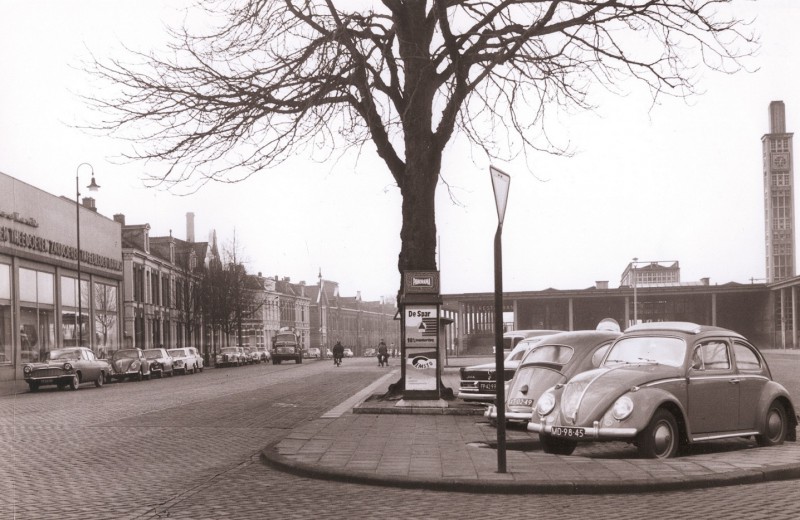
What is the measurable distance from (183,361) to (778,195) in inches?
3952

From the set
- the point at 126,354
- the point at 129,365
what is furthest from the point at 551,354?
the point at 126,354

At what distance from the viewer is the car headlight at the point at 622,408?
10.0 meters

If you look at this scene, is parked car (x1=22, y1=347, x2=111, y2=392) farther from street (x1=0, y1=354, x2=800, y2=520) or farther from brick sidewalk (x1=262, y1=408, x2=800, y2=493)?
brick sidewalk (x1=262, y1=408, x2=800, y2=493)

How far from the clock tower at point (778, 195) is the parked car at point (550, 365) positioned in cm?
12032

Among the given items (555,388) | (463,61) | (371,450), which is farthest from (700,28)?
(371,450)

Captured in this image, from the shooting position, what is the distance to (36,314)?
4462 centimetres

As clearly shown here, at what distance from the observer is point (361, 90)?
17.9 m

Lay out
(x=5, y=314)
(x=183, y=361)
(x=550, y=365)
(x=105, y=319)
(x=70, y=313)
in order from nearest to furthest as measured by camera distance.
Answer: (x=550, y=365)
(x=5, y=314)
(x=70, y=313)
(x=183, y=361)
(x=105, y=319)

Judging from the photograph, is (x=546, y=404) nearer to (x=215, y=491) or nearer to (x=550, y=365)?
(x=550, y=365)

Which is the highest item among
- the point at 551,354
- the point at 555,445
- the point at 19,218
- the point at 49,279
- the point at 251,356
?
the point at 19,218

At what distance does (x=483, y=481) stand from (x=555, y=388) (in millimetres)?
3199

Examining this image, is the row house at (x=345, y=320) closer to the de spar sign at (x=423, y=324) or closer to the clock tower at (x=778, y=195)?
the clock tower at (x=778, y=195)

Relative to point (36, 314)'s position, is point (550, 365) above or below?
below

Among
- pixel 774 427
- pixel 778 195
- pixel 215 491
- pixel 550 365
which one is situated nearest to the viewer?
pixel 215 491
